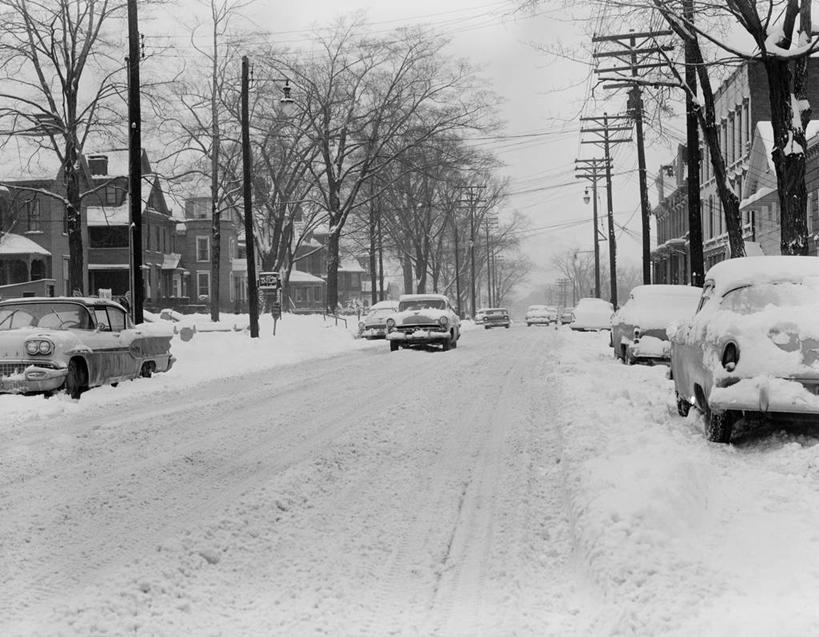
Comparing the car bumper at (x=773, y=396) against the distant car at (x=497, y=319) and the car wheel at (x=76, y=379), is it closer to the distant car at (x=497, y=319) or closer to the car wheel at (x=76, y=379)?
the car wheel at (x=76, y=379)

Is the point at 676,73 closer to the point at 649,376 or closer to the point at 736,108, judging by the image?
the point at 649,376

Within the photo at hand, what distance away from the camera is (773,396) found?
7.34 m

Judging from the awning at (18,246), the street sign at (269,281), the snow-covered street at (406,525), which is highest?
the awning at (18,246)

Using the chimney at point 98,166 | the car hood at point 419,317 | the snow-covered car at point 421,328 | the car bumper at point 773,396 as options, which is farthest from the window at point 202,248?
the car bumper at point 773,396

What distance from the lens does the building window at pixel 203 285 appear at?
63469 mm

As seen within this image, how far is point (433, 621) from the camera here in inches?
161

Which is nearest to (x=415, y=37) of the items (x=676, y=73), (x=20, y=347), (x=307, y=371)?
(x=676, y=73)

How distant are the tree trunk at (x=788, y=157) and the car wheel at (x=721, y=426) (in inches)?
324

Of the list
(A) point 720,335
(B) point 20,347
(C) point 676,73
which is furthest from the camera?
(C) point 676,73

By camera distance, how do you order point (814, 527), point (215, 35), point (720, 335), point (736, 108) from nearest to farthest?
point (814, 527) < point (720, 335) < point (215, 35) < point (736, 108)

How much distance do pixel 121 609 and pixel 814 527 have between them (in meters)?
3.89

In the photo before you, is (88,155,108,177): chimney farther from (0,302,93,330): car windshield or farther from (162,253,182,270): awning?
(0,302,93,330): car windshield

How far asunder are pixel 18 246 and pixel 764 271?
134ft

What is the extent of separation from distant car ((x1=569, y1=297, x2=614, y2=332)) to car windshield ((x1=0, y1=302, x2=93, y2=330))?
1069 inches
